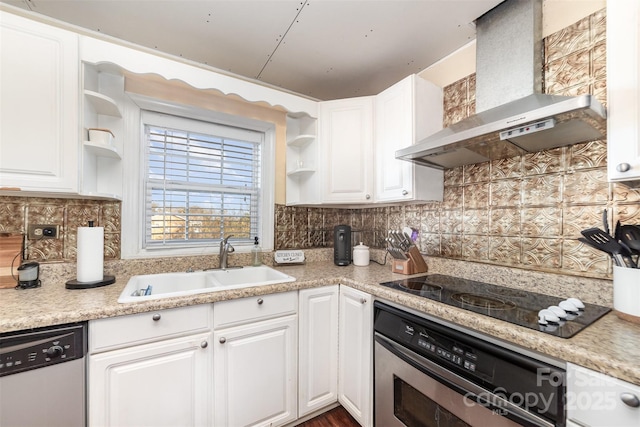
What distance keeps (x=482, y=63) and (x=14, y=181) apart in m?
2.32

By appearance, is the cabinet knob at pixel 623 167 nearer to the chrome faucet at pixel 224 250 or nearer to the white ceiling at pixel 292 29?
the white ceiling at pixel 292 29

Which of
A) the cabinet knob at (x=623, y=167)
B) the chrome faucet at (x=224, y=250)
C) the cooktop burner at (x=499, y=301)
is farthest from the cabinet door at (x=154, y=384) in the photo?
the cabinet knob at (x=623, y=167)

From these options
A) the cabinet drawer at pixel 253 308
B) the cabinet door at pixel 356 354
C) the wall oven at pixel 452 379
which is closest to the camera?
the wall oven at pixel 452 379

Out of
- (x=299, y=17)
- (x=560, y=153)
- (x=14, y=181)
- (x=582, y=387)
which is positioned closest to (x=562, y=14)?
Answer: (x=560, y=153)

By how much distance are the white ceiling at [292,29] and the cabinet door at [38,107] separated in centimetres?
29

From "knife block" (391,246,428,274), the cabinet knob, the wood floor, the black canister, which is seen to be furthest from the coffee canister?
the cabinet knob

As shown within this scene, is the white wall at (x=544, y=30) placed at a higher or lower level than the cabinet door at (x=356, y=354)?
higher

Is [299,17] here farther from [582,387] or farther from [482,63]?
[582,387]

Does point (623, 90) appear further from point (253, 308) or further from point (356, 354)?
point (253, 308)

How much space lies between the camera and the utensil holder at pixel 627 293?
87 centimetres

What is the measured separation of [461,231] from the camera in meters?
1.65

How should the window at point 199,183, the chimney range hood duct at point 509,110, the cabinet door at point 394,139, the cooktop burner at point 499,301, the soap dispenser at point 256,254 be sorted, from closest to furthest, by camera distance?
1. the cooktop burner at point 499,301
2. the chimney range hood duct at point 509,110
3. the cabinet door at point 394,139
4. the window at point 199,183
5. the soap dispenser at point 256,254

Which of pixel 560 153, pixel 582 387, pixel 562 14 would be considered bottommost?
pixel 582 387

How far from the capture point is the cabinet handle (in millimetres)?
621
